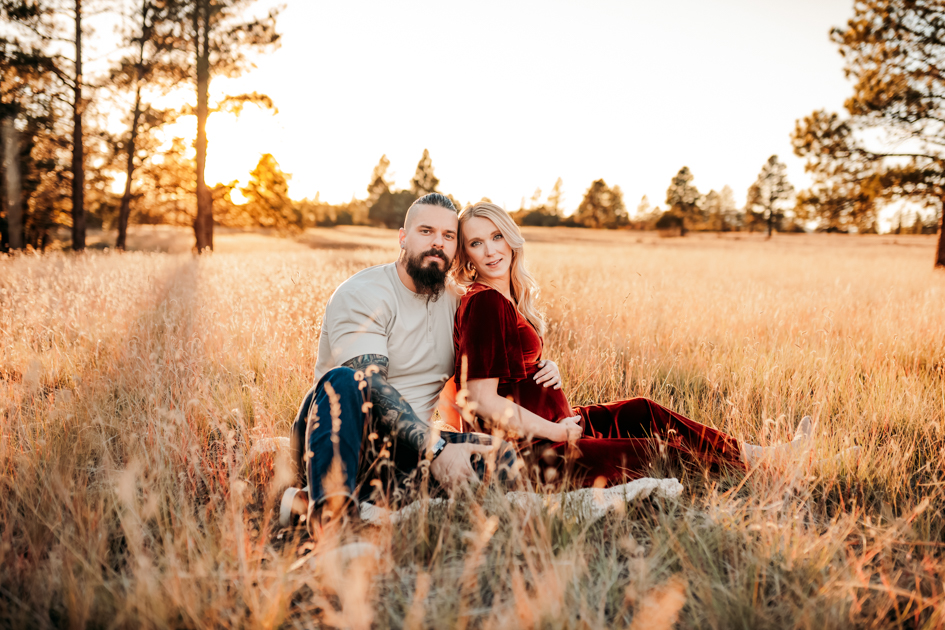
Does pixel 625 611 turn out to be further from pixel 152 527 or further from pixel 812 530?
pixel 152 527

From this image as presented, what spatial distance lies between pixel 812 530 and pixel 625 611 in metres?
0.99

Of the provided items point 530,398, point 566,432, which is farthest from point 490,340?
point 566,432

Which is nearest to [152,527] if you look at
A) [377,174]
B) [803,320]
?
[803,320]

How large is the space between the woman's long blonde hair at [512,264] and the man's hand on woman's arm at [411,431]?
883 millimetres

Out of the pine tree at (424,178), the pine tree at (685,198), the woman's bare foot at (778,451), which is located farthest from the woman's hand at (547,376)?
the pine tree at (685,198)

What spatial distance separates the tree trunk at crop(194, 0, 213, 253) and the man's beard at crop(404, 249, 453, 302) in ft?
42.8

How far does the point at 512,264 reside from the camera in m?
2.75

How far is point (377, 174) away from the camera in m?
61.5

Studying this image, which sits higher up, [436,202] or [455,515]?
[436,202]

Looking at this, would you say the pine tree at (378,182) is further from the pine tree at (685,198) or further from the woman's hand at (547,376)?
the woman's hand at (547,376)

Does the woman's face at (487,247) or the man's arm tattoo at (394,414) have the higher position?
the woman's face at (487,247)

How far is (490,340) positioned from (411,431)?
0.56 m

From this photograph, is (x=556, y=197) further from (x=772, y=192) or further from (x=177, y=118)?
(x=177, y=118)

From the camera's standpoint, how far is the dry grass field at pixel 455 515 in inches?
60.0
